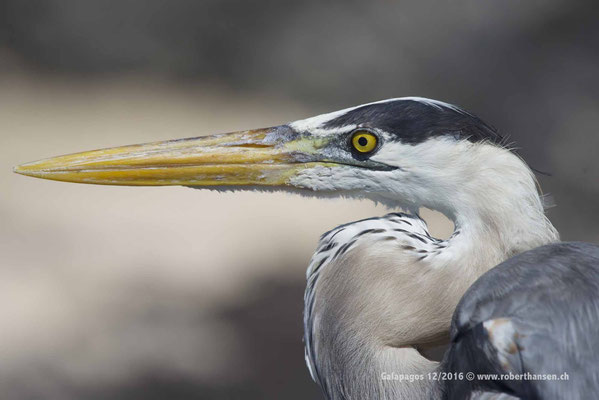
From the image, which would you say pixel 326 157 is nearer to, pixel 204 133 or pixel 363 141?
pixel 363 141

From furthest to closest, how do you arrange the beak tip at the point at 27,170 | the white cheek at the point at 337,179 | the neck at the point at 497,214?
the beak tip at the point at 27,170 → the white cheek at the point at 337,179 → the neck at the point at 497,214

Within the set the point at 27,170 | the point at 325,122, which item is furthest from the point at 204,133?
the point at 325,122

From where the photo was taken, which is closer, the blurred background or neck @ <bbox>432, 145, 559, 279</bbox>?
neck @ <bbox>432, 145, 559, 279</bbox>

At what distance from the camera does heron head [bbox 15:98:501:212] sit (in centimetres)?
131

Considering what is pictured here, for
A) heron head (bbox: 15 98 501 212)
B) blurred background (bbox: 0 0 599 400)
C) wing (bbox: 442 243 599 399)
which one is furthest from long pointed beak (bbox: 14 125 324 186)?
blurred background (bbox: 0 0 599 400)

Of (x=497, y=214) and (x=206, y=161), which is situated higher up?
(x=206, y=161)

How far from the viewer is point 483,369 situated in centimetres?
114

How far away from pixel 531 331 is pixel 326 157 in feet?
1.58

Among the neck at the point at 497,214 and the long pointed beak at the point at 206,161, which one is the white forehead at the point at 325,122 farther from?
the neck at the point at 497,214

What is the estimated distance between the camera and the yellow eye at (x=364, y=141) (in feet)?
4.41

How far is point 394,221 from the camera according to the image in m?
1.38

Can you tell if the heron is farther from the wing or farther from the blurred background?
the blurred background

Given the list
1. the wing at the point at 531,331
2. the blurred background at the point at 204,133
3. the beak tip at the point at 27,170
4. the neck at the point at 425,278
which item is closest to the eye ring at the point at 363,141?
the neck at the point at 425,278

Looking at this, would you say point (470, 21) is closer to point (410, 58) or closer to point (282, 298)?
point (410, 58)
